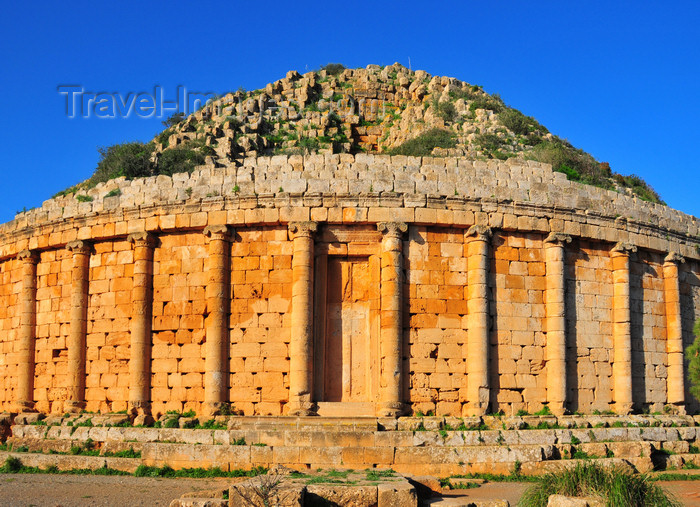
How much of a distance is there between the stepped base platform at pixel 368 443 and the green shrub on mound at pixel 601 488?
4.16 meters

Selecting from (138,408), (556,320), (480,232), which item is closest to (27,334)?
(138,408)

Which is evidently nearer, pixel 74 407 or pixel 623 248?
pixel 74 407

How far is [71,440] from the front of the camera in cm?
1933

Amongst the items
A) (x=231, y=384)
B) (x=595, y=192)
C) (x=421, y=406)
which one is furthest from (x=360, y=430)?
(x=595, y=192)

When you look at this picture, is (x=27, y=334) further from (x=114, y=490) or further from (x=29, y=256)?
(x=114, y=490)

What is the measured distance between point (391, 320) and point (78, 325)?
9276 mm

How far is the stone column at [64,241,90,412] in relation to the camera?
2138 cm

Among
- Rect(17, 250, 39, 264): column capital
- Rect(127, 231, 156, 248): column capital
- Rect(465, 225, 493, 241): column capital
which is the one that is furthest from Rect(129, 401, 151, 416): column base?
Rect(465, 225, 493, 241): column capital

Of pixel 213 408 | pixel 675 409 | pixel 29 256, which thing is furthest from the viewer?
pixel 29 256

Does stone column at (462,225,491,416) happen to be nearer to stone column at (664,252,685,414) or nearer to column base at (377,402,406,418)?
column base at (377,402,406,418)

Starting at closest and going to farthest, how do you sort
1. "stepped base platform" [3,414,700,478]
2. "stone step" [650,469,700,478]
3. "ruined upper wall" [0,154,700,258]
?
1. "stepped base platform" [3,414,700,478]
2. "stone step" [650,469,700,478]
3. "ruined upper wall" [0,154,700,258]

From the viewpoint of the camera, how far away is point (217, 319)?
65.0 ft

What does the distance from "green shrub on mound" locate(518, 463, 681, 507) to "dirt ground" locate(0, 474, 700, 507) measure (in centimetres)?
201

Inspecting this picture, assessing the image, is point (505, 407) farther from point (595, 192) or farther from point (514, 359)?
point (595, 192)
